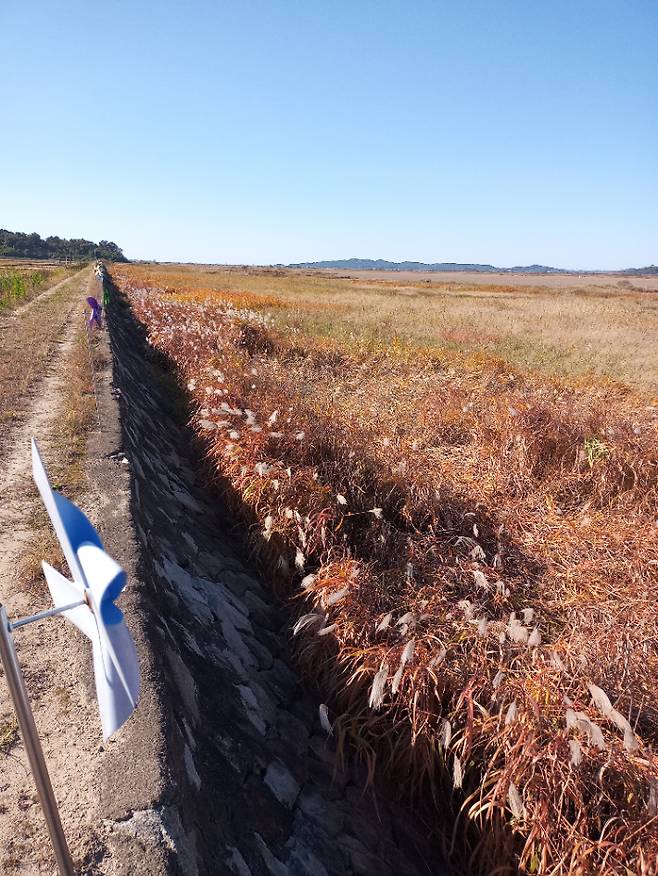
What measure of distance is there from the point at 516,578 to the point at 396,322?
1431cm

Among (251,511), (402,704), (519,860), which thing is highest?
(251,511)

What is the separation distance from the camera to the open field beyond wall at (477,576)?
2545 mm

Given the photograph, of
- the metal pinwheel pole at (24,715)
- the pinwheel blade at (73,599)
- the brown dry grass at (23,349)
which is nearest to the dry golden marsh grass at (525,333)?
the brown dry grass at (23,349)

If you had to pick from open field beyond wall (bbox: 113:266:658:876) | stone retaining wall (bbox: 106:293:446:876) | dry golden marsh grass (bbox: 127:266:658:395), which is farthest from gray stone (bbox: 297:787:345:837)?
dry golden marsh grass (bbox: 127:266:658:395)

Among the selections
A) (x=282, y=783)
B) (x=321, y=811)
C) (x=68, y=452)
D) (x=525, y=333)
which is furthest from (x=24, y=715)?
(x=525, y=333)

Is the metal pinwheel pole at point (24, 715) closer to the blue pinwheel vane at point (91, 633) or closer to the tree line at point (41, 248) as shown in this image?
the blue pinwheel vane at point (91, 633)

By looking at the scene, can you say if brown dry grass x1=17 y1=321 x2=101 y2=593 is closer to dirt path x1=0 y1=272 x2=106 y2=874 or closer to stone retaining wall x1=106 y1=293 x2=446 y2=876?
dirt path x1=0 y1=272 x2=106 y2=874

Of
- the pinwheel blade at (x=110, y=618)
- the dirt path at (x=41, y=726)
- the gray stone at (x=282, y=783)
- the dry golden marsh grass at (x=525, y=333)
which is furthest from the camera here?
the dry golden marsh grass at (x=525, y=333)

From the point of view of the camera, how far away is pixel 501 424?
676 centimetres

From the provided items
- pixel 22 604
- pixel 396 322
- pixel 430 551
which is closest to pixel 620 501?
pixel 430 551

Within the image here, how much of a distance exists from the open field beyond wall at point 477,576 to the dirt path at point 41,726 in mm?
1372

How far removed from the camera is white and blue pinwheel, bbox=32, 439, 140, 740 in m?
0.84

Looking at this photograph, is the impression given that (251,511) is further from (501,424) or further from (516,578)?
(501,424)

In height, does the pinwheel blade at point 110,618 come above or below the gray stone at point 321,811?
above
